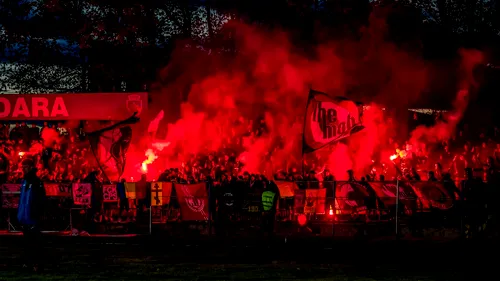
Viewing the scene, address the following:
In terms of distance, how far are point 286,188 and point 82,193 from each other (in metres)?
5.10

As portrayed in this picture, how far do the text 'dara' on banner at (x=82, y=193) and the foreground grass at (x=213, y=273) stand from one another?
517 centimetres

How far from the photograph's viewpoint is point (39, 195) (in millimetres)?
12977

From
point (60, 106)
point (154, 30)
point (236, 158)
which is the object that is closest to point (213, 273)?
point (60, 106)

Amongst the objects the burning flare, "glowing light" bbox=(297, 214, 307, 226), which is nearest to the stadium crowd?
the burning flare

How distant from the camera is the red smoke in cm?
3061

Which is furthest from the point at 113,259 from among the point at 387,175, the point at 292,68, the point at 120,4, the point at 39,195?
the point at 120,4

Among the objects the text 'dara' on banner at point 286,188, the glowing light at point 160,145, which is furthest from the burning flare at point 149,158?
the text 'dara' on banner at point 286,188

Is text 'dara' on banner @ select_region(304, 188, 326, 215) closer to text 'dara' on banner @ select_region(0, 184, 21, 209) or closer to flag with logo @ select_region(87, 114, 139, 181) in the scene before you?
flag with logo @ select_region(87, 114, 139, 181)

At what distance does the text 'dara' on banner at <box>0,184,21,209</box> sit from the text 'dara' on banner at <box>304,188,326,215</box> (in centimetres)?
718

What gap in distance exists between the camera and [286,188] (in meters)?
18.9

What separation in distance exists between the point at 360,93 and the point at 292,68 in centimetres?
304

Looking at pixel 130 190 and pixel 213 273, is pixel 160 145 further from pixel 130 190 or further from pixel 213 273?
pixel 213 273

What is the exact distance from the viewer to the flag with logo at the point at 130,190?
61.8 ft

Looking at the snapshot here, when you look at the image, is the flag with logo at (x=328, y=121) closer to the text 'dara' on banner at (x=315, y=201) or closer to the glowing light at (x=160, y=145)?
the text 'dara' on banner at (x=315, y=201)
